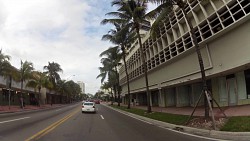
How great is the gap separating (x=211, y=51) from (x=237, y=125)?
1105cm

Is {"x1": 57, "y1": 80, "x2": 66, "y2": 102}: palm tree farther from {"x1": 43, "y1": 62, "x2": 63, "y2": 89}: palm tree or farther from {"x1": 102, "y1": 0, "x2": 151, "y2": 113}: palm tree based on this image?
{"x1": 102, "y1": 0, "x2": 151, "y2": 113}: palm tree

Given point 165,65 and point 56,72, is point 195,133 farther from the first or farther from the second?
point 56,72

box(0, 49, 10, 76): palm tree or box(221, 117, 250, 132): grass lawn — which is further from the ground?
box(0, 49, 10, 76): palm tree

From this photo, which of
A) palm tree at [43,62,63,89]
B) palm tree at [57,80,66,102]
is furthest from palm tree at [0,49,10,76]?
palm tree at [57,80,66,102]

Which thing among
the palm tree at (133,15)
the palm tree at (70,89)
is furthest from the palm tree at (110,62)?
the palm tree at (70,89)

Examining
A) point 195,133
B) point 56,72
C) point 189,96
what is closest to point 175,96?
point 189,96

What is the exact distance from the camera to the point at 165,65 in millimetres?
A: 38156

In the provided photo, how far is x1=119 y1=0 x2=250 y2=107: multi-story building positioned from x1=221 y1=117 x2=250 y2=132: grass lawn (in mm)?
5148

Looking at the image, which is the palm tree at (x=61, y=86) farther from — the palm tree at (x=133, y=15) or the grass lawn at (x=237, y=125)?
the grass lawn at (x=237, y=125)

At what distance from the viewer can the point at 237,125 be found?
15086 mm

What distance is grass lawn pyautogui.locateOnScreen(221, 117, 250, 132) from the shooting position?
1436 cm

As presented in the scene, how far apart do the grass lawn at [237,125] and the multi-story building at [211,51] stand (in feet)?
16.9

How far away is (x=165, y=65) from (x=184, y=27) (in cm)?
790

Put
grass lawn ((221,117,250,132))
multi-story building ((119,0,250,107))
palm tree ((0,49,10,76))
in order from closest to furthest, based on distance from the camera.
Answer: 1. grass lawn ((221,117,250,132))
2. multi-story building ((119,0,250,107))
3. palm tree ((0,49,10,76))
